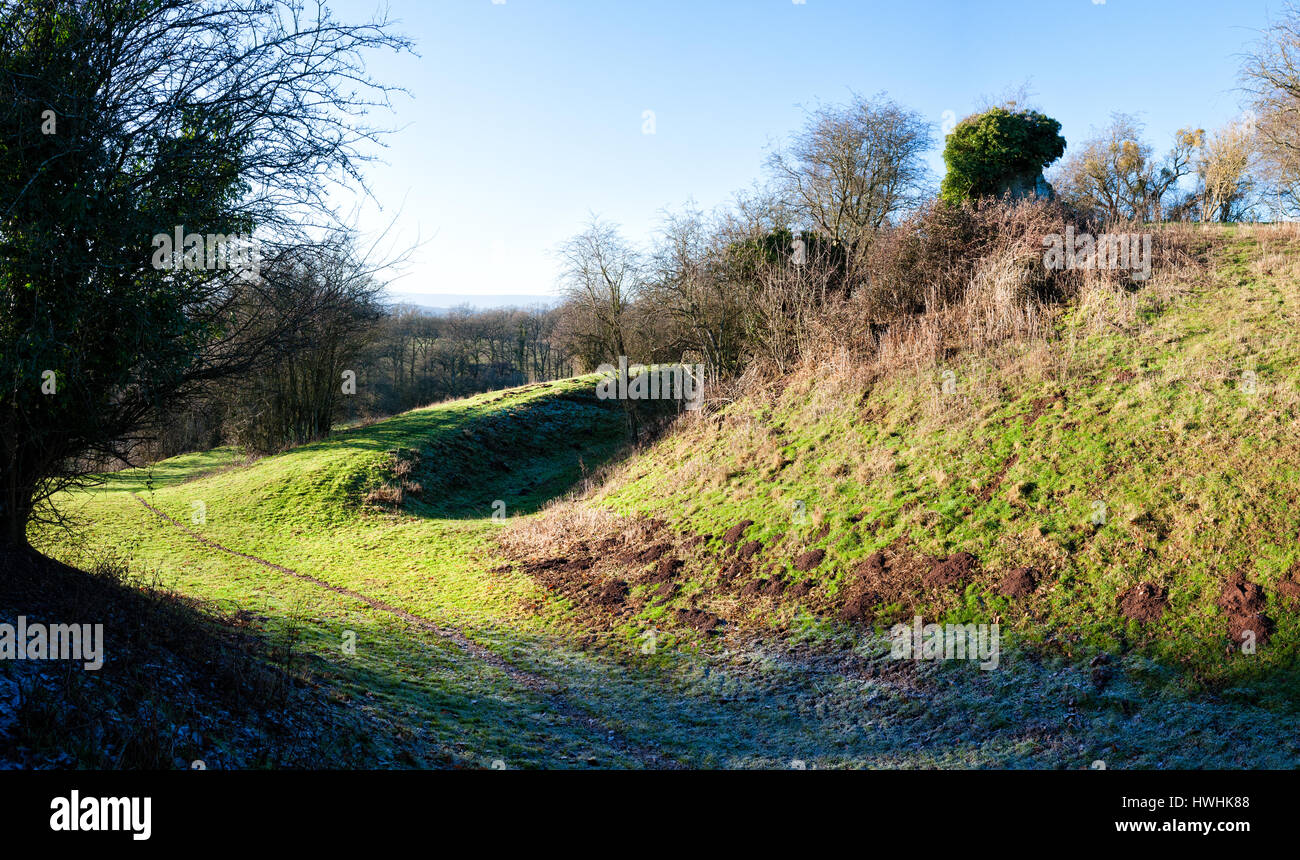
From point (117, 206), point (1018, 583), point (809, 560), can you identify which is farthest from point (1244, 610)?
point (117, 206)

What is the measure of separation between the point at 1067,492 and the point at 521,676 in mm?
8330

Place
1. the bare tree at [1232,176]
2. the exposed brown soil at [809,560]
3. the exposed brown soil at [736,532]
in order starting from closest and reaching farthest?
the exposed brown soil at [809,560] → the exposed brown soil at [736,532] → the bare tree at [1232,176]

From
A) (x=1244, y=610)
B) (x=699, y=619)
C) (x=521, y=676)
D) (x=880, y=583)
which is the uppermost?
(x=1244, y=610)

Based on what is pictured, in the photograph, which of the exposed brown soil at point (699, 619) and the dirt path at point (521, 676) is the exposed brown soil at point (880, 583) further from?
the dirt path at point (521, 676)

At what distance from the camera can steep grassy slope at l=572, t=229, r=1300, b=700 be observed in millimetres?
7746

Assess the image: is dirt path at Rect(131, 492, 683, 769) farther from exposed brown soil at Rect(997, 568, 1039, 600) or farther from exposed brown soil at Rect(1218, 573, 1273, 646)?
exposed brown soil at Rect(1218, 573, 1273, 646)

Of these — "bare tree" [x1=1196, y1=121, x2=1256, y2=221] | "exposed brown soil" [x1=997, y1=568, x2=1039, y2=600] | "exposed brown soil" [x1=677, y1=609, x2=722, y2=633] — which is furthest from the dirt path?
"bare tree" [x1=1196, y1=121, x2=1256, y2=221]

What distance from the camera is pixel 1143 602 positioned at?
7773 mm

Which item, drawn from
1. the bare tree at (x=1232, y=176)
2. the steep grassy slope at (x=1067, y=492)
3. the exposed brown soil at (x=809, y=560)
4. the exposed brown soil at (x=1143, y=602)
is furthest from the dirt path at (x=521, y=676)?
the bare tree at (x=1232, y=176)

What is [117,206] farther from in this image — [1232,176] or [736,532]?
[1232,176]

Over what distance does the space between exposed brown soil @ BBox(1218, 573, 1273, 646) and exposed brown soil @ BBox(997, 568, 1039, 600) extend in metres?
1.87

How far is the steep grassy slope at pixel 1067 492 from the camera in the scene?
7746 millimetres

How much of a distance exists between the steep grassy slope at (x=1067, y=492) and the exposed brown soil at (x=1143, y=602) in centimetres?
2
